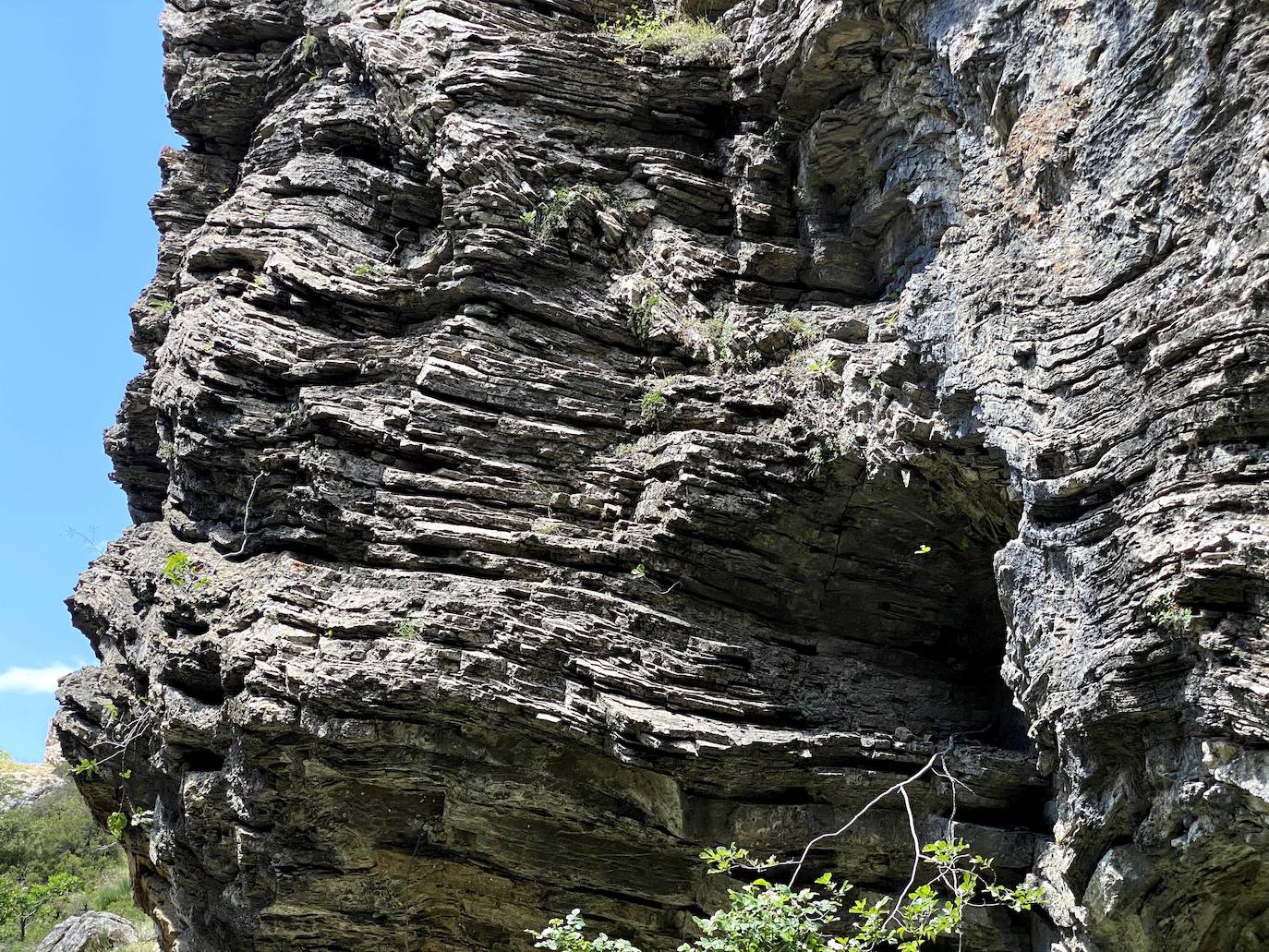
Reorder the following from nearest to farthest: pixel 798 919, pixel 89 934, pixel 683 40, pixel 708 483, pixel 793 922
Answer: pixel 793 922 < pixel 798 919 < pixel 708 483 < pixel 683 40 < pixel 89 934

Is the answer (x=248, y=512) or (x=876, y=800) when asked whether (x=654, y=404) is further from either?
(x=248, y=512)

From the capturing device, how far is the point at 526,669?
10445 millimetres

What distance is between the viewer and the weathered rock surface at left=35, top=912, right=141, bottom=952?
21891mm

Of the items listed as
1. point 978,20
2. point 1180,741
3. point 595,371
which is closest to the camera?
point 1180,741

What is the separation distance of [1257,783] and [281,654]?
28.6 ft

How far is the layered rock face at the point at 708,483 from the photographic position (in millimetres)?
7945

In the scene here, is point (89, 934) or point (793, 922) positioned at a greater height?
point (793, 922)

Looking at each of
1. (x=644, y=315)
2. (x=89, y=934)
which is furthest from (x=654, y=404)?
(x=89, y=934)

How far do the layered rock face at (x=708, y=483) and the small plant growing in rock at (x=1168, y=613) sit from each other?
29 mm

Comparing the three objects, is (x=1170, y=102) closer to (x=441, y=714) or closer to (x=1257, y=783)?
(x=1257, y=783)

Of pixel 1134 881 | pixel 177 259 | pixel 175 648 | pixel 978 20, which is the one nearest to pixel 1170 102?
pixel 978 20

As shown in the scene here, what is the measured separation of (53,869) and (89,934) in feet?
24.9

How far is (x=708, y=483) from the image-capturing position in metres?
11.1

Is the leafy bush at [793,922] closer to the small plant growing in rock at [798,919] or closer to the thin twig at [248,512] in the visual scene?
the small plant growing in rock at [798,919]
